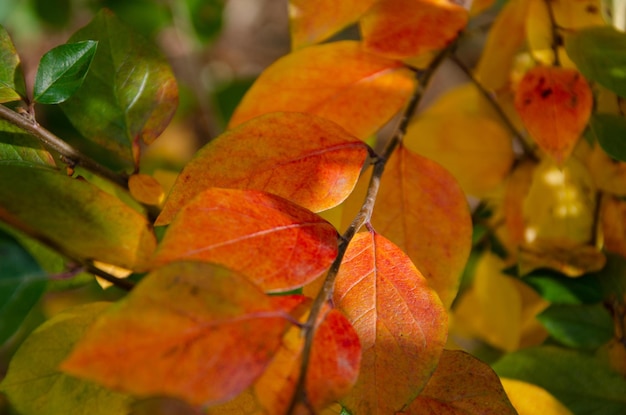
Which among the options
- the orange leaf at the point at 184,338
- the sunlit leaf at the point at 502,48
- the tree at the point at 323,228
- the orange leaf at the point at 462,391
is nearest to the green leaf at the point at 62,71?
the tree at the point at 323,228

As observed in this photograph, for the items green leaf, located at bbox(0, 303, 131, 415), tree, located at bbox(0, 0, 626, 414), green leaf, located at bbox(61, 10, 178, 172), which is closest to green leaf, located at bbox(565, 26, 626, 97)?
tree, located at bbox(0, 0, 626, 414)

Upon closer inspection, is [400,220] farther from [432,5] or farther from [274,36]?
[274,36]

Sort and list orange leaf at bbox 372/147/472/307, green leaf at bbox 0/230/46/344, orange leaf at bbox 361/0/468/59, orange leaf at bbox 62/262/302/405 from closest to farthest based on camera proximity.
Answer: orange leaf at bbox 62/262/302/405, green leaf at bbox 0/230/46/344, orange leaf at bbox 372/147/472/307, orange leaf at bbox 361/0/468/59

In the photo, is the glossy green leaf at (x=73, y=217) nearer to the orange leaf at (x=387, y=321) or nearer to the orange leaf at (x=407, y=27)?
the orange leaf at (x=387, y=321)

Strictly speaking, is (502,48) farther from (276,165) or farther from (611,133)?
(276,165)

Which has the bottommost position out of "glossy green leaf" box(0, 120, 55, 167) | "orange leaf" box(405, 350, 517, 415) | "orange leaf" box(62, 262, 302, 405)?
"orange leaf" box(405, 350, 517, 415)

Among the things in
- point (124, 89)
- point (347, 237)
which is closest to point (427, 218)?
point (347, 237)

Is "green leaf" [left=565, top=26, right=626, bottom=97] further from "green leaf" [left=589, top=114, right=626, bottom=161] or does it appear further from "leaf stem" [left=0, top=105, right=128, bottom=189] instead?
"leaf stem" [left=0, top=105, right=128, bottom=189]
